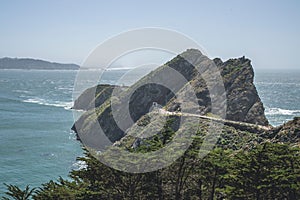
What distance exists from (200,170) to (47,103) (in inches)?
4063

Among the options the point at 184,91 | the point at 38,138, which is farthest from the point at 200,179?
the point at 38,138

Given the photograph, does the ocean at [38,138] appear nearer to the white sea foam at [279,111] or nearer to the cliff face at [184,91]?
the white sea foam at [279,111]

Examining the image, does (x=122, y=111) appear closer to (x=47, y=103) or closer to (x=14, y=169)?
(x=14, y=169)

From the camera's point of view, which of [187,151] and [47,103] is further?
[47,103]

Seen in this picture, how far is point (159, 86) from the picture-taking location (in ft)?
270

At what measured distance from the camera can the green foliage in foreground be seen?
20.8 meters

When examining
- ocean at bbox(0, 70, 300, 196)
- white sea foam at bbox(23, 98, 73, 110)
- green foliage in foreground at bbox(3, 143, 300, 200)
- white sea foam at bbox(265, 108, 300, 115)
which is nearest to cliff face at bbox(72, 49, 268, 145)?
ocean at bbox(0, 70, 300, 196)

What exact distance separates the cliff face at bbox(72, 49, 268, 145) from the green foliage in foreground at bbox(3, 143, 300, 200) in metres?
37.3

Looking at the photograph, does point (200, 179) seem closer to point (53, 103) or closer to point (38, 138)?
point (38, 138)

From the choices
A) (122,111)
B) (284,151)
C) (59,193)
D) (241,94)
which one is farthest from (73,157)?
(284,151)

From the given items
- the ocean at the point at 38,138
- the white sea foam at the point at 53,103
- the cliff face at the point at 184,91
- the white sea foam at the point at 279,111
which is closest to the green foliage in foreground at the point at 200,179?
the ocean at the point at 38,138

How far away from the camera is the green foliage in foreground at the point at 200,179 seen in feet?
68.3

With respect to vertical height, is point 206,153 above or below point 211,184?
above

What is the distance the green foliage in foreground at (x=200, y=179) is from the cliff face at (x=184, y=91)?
122ft
